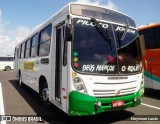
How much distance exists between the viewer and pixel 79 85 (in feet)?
18.0

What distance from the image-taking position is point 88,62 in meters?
5.63

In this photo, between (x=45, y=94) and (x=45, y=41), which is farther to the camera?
(x=45, y=41)

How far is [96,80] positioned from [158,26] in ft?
18.5

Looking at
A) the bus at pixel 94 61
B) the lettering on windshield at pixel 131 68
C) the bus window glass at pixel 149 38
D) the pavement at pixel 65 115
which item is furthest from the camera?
the bus window glass at pixel 149 38

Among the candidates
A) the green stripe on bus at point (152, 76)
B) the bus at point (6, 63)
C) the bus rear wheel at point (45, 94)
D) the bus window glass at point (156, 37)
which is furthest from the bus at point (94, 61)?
the bus at point (6, 63)

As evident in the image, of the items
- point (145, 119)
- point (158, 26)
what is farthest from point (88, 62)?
point (158, 26)

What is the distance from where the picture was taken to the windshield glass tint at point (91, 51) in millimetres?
5598

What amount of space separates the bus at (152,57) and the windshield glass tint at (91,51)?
449 cm

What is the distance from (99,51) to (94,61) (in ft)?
1.00

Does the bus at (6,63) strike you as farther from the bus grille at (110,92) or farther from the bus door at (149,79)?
the bus grille at (110,92)

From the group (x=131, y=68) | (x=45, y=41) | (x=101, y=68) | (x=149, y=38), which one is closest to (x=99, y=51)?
(x=101, y=68)

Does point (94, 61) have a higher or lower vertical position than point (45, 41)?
lower

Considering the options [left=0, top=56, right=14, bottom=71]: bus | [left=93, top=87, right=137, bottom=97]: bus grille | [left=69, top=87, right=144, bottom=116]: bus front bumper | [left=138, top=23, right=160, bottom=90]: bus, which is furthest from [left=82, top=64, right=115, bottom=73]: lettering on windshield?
[left=0, top=56, right=14, bottom=71]: bus

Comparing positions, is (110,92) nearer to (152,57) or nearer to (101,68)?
(101,68)
